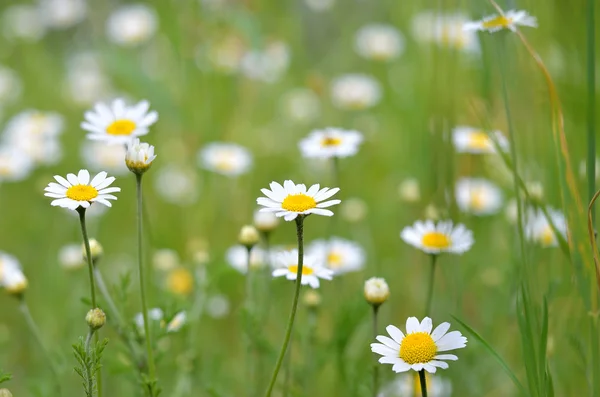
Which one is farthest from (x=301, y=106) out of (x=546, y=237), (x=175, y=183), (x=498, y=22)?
(x=498, y=22)

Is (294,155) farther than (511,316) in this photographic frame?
Yes

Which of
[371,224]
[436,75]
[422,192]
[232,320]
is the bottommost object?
[232,320]

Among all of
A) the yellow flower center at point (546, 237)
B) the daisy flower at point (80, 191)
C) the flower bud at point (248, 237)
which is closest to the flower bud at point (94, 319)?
the daisy flower at point (80, 191)

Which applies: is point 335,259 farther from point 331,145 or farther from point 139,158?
point 139,158

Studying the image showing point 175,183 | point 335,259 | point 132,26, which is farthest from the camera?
point 132,26

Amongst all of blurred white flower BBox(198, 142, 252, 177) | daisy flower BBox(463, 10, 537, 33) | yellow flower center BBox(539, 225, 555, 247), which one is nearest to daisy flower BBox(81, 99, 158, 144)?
daisy flower BBox(463, 10, 537, 33)

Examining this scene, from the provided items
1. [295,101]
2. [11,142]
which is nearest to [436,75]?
[11,142]

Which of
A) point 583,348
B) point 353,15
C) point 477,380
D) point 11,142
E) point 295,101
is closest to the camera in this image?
point 583,348

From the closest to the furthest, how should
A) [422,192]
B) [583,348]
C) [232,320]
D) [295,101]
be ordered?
[583,348] < [422,192] < [232,320] < [295,101]

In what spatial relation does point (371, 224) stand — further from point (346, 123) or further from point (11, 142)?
point (11, 142)
